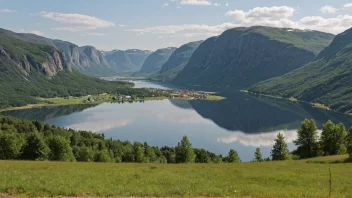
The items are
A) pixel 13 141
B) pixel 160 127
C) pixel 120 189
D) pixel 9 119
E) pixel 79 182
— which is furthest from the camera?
pixel 160 127

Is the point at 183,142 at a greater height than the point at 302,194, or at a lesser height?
lesser

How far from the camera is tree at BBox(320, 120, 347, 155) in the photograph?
76.1 meters

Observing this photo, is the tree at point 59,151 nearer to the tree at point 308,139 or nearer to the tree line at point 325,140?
the tree at point 308,139

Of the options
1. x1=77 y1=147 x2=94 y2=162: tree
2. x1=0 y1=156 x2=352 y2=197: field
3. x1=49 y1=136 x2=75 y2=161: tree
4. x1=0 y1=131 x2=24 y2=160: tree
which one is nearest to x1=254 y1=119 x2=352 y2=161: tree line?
x1=0 y1=156 x2=352 y2=197: field

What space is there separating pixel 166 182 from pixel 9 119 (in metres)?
108

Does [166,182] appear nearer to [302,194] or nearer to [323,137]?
[302,194]

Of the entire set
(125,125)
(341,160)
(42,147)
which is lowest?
(125,125)

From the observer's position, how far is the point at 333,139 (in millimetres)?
77000

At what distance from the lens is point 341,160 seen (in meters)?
50.9

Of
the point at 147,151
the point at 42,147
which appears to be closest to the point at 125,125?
the point at 147,151

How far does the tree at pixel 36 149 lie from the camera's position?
68.3 m

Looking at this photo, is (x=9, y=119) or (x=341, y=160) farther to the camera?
(x=9, y=119)

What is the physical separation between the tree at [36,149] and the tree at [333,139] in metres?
62.0


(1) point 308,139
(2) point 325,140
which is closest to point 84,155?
(1) point 308,139
